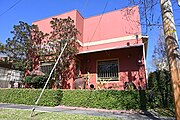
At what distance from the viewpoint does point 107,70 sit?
43.8ft

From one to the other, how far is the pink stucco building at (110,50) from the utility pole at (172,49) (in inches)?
328

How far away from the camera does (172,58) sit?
272 cm

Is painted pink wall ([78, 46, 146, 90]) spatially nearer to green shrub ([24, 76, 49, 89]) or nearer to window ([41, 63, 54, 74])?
window ([41, 63, 54, 74])

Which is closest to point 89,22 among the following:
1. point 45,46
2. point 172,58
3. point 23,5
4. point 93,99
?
point 45,46

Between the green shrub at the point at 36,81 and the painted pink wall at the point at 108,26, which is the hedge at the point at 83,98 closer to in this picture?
the green shrub at the point at 36,81

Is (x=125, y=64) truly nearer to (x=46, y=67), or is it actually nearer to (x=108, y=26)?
(x=108, y=26)

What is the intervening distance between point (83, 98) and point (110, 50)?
500 cm

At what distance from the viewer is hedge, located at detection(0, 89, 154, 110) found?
8211 mm

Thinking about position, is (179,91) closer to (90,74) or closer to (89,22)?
(90,74)

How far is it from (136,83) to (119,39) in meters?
3.89

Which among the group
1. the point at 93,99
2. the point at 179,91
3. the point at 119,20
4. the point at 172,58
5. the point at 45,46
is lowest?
the point at 93,99

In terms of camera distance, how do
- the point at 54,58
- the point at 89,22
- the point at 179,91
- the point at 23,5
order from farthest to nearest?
the point at 89,22, the point at 54,58, the point at 23,5, the point at 179,91

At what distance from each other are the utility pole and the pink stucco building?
27.4 ft

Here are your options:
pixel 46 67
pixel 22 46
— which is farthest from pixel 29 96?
pixel 22 46
